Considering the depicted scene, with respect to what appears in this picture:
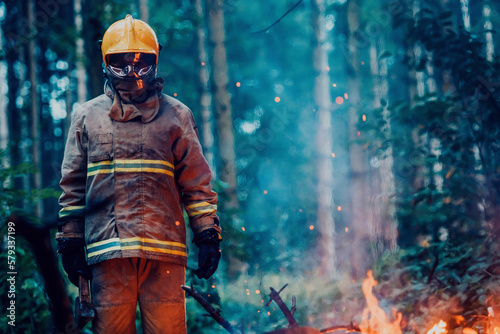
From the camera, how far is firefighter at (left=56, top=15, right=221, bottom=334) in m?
2.92

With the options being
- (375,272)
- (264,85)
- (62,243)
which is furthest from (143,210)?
(264,85)

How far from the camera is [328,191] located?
13.7 metres

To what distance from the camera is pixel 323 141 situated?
13.2 meters

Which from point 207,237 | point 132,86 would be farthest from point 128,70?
point 207,237

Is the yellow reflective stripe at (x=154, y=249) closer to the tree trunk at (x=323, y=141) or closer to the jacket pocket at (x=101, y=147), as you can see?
the jacket pocket at (x=101, y=147)

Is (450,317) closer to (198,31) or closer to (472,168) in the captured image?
(472,168)

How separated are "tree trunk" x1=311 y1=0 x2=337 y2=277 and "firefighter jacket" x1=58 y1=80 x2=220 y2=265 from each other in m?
10.3

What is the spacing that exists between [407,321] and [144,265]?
10.8ft

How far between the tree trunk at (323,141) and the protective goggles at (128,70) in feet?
34.0

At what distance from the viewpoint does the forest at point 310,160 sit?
464 cm

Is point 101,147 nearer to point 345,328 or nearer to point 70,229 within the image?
point 70,229

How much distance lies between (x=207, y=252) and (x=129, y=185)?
2.21 feet

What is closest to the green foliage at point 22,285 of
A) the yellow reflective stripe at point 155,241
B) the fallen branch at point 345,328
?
the yellow reflective stripe at point 155,241

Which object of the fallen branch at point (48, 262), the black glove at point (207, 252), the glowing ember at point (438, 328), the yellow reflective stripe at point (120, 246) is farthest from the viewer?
the glowing ember at point (438, 328)
